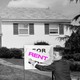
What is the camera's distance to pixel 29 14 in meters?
32.9

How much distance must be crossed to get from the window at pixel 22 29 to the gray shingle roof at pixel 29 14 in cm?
83

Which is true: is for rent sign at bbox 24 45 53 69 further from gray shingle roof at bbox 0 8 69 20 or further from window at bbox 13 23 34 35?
gray shingle roof at bbox 0 8 69 20

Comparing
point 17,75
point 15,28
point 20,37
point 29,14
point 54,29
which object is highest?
point 29,14

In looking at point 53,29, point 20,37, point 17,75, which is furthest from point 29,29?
point 17,75

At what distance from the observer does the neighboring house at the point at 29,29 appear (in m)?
31.2

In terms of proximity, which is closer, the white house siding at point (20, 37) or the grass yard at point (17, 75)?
the grass yard at point (17, 75)

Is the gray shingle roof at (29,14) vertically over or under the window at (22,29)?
over

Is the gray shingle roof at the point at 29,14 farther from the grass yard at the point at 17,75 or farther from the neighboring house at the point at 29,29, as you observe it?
the grass yard at the point at 17,75

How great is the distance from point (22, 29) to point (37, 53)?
21.8 meters

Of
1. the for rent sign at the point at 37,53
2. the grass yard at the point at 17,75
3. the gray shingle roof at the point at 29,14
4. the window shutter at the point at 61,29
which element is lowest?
the grass yard at the point at 17,75

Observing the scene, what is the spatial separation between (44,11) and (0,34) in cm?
662

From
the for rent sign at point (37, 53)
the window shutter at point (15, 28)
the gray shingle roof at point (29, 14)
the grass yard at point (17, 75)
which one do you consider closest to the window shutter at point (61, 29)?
the gray shingle roof at point (29, 14)

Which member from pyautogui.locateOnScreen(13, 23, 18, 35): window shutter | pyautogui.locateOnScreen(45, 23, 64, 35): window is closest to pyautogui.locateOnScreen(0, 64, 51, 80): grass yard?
pyautogui.locateOnScreen(13, 23, 18, 35): window shutter

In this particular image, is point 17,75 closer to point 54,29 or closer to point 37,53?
point 37,53
